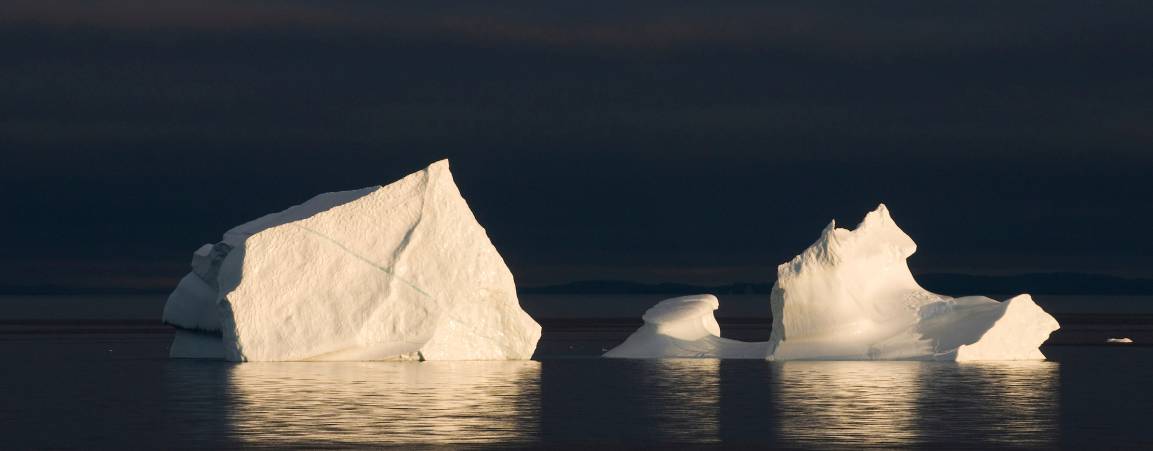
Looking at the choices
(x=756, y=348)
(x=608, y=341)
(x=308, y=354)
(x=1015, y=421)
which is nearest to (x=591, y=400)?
(x=1015, y=421)

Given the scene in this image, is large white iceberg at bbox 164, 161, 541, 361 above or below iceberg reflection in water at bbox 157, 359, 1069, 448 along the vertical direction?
above

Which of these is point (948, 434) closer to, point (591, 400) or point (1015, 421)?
point (1015, 421)

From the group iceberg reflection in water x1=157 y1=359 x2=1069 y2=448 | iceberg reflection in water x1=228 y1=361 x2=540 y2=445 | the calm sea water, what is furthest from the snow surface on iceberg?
iceberg reflection in water x1=228 y1=361 x2=540 y2=445

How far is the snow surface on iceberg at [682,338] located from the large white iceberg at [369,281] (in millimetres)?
6439

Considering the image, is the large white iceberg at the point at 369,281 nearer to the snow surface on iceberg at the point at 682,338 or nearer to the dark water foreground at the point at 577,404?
the dark water foreground at the point at 577,404

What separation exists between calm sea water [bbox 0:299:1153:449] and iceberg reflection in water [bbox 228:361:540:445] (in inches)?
1.8

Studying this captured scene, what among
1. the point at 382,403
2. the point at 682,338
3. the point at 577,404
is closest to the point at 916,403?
the point at 577,404

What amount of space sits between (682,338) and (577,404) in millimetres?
16977

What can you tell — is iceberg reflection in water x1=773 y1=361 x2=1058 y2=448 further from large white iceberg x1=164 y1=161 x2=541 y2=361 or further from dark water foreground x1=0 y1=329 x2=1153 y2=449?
large white iceberg x1=164 y1=161 x2=541 y2=361

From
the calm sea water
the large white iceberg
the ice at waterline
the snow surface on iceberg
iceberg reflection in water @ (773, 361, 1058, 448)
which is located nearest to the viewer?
the calm sea water

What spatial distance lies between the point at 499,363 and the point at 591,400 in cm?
1030

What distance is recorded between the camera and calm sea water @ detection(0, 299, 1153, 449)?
21734mm

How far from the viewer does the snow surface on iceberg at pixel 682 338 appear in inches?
1732

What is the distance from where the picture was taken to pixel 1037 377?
113 ft
